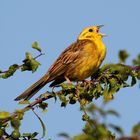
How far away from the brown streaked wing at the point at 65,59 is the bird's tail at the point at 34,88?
6.9 inches

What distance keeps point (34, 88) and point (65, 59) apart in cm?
150

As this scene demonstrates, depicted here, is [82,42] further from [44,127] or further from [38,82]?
[44,127]

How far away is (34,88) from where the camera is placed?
618cm

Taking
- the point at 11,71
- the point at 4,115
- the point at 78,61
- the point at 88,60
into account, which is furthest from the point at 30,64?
the point at 78,61

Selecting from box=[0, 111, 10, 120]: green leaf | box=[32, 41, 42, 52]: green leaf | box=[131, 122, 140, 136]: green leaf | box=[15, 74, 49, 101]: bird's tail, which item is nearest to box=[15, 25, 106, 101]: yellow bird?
box=[15, 74, 49, 101]: bird's tail

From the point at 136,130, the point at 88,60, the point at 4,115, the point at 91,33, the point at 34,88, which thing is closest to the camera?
the point at 136,130

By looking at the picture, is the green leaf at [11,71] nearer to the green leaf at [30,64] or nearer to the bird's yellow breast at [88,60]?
the green leaf at [30,64]

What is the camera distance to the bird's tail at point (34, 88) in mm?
5757

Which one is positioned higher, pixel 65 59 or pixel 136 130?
pixel 65 59

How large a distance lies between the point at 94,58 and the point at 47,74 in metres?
0.95

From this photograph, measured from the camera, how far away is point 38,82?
6484mm

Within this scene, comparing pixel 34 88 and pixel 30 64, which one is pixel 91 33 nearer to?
pixel 34 88

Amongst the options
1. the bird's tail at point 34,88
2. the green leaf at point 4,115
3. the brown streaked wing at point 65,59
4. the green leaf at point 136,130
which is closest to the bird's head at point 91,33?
the brown streaked wing at point 65,59

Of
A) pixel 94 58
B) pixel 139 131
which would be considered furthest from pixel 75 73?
pixel 139 131
